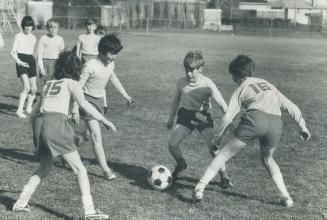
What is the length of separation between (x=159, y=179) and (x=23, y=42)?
6.23 meters

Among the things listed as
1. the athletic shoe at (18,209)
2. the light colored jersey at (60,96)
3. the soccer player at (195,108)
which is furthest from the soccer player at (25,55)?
the athletic shoe at (18,209)

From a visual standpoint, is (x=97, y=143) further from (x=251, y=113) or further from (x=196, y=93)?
(x=251, y=113)

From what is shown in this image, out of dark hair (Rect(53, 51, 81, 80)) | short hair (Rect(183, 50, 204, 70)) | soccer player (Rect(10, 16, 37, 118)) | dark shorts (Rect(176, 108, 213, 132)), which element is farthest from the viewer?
soccer player (Rect(10, 16, 37, 118))

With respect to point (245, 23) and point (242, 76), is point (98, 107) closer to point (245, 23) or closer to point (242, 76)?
point (242, 76)

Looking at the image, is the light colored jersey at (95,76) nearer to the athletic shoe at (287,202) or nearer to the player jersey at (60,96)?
the player jersey at (60,96)

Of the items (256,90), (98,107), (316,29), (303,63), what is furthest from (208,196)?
(316,29)

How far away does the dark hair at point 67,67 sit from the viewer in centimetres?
593

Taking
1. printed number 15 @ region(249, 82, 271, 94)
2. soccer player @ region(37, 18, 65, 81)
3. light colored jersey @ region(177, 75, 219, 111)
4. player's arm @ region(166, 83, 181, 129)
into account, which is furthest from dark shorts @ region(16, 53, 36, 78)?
printed number 15 @ region(249, 82, 271, 94)

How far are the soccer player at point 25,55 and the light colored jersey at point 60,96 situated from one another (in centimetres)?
613

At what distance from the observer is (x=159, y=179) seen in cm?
697

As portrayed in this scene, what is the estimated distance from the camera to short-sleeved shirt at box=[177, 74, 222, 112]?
711 centimetres

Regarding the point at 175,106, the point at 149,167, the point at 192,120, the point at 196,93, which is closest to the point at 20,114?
the point at 149,167

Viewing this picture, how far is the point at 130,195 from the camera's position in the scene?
22.2ft

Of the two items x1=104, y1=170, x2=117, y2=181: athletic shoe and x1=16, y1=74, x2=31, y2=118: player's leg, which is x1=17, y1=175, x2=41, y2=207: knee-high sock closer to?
x1=104, y1=170, x2=117, y2=181: athletic shoe
